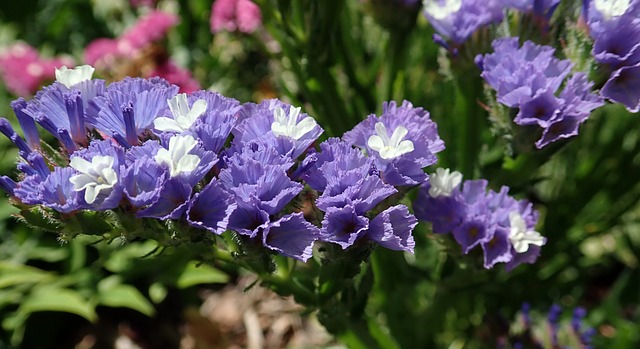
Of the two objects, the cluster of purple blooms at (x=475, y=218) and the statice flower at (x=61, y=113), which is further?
the cluster of purple blooms at (x=475, y=218)

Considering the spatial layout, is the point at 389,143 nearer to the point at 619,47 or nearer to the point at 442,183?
the point at 442,183

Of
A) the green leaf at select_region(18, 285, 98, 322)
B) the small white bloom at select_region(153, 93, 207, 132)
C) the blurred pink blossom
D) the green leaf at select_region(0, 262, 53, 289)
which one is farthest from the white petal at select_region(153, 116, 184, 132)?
the blurred pink blossom

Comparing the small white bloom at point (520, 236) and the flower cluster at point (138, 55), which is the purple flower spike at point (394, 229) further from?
the flower cluster at point (138, 55)

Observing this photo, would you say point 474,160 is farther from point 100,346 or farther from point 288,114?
point 100,346

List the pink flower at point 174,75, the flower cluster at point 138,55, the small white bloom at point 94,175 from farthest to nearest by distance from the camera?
1. the flower cluster at point 138,55
2. the pink flower at point 174,75
3. the small white bloom at point 94,175

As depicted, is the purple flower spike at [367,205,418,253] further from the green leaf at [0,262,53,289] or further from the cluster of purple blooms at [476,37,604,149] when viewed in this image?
the green leaf at [0,262,53,289]

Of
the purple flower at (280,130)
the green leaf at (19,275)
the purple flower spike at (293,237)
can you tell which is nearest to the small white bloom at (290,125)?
the purple flower at (280,130)
